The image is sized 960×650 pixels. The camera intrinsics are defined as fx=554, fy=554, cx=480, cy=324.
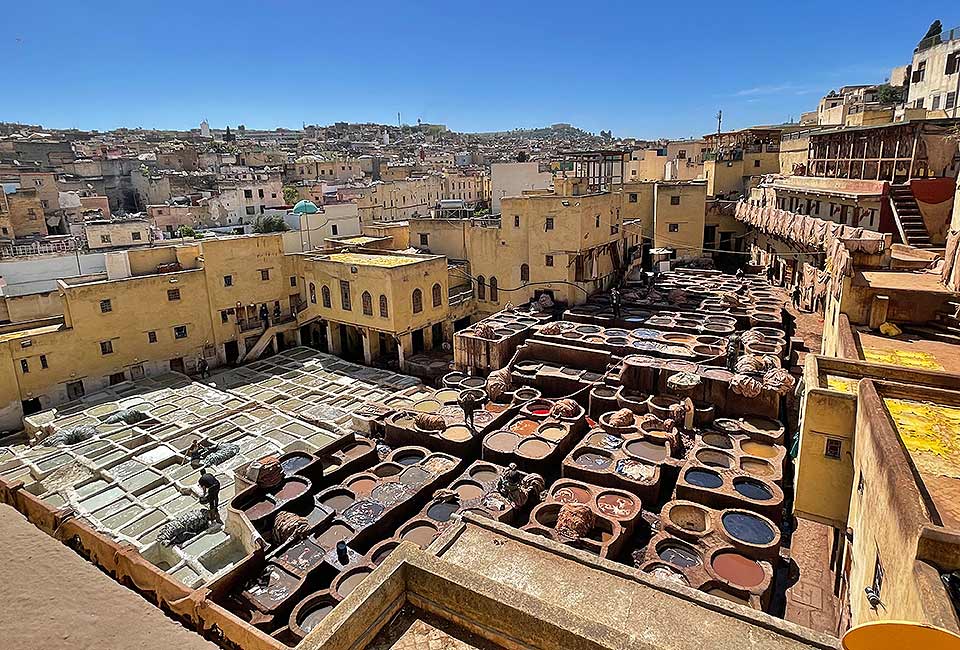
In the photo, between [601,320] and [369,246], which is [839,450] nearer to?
[601,320]

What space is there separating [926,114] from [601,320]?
24709 mm

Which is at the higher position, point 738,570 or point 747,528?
point 747,528

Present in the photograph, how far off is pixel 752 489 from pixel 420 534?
887 centimetres

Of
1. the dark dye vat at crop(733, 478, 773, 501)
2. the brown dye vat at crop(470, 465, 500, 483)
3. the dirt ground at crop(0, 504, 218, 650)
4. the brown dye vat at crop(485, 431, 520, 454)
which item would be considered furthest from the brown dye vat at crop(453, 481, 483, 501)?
the dirt ground at crop(0, 504, 218, 650)

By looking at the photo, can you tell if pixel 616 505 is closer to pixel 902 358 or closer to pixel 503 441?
pixel 503 441

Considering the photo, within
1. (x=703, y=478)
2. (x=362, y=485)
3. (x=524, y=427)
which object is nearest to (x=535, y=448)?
(x=524, y=427)

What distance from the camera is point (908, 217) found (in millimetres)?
20859

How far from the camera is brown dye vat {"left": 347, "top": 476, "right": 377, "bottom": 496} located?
16266mm

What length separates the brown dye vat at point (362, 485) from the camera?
640 inches

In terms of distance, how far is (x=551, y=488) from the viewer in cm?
1568

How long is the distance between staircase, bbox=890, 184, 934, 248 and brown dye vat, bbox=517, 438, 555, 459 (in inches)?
605

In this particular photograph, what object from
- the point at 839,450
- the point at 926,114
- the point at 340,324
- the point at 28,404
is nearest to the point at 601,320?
the point at 340,324

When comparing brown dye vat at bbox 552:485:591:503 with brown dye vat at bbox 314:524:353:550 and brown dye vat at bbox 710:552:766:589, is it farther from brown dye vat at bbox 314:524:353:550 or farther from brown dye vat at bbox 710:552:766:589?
brown dye vat at bbox 314:524:353:550

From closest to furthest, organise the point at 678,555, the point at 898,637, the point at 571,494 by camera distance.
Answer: the point at 898,637 → the point at 678,555 → the point at 571,494
